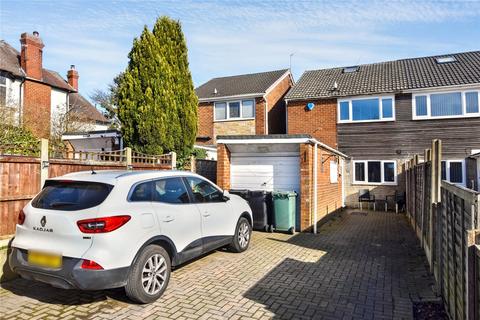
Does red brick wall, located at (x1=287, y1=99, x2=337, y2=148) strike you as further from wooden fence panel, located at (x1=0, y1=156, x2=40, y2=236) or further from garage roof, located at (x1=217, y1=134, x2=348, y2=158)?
wooden fence panel, located at (x1=0, y1=156, x2=40, y2=236)

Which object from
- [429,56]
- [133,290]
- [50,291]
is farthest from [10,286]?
[429,56]

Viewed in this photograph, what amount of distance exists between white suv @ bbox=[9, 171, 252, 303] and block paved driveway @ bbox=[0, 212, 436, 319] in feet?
1.47

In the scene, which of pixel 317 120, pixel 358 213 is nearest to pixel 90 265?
pixel 358 213

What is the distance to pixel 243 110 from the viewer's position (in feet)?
64.6

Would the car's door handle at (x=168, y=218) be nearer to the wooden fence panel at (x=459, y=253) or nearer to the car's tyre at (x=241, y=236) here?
the car's tyre at (x=241, y=236)

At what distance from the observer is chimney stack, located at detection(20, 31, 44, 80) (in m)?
19.3

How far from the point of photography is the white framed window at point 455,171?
47.4ft

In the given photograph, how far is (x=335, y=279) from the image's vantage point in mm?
5484

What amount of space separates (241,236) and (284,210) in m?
2.53

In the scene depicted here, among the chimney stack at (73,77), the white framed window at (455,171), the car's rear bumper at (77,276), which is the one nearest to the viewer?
the car's rear bumper at (77,276)

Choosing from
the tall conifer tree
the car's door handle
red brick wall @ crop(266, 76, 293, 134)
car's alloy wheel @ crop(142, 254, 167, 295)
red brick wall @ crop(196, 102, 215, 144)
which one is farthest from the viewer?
red brick wall @ crop(196, 102, 215, 144)

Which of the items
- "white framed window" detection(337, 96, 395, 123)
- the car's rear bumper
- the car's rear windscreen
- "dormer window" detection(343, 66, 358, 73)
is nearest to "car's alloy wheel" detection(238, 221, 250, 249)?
the car's rear bumper

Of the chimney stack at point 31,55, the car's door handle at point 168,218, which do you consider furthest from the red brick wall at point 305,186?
the chimney stack at point 31,55

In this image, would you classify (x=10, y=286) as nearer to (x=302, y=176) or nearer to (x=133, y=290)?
(x=133, y=290)
